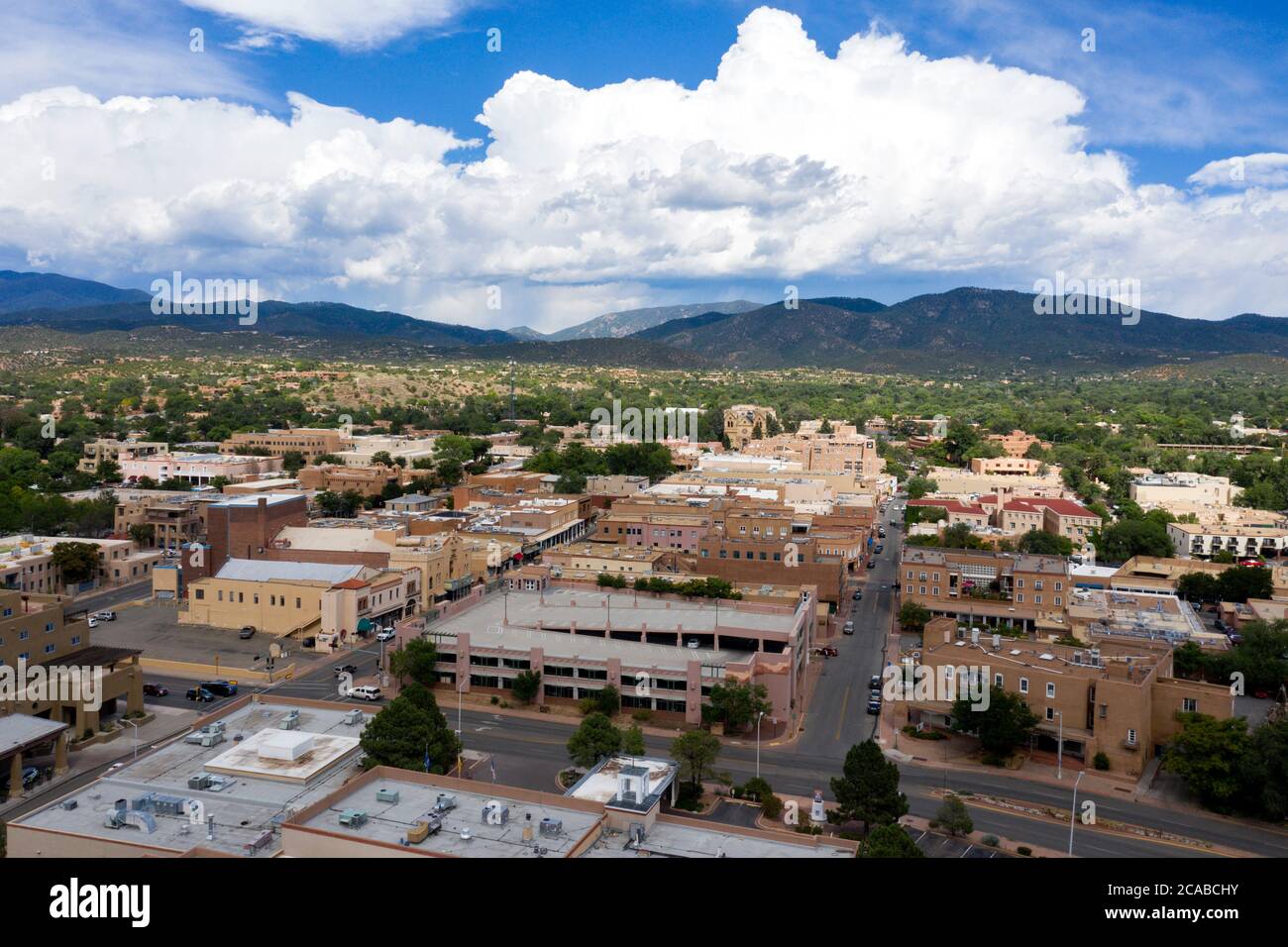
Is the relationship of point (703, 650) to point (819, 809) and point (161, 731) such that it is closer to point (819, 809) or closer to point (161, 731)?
point (819, 809)

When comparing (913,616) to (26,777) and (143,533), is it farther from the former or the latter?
(143,533)

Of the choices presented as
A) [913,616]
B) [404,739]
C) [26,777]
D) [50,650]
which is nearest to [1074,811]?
[404,739]

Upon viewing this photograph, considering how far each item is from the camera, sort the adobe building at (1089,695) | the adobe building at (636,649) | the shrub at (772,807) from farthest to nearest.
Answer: the adobe building at (636,649) < the adobe building at (1089,695) < the shrub at (772,807)

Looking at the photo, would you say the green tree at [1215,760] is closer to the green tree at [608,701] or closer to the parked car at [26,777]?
the green tree at [608,701]

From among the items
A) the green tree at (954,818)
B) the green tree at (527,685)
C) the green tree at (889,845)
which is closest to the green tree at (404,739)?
the green tree at (527,685)

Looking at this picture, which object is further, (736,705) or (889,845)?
(736,705)
